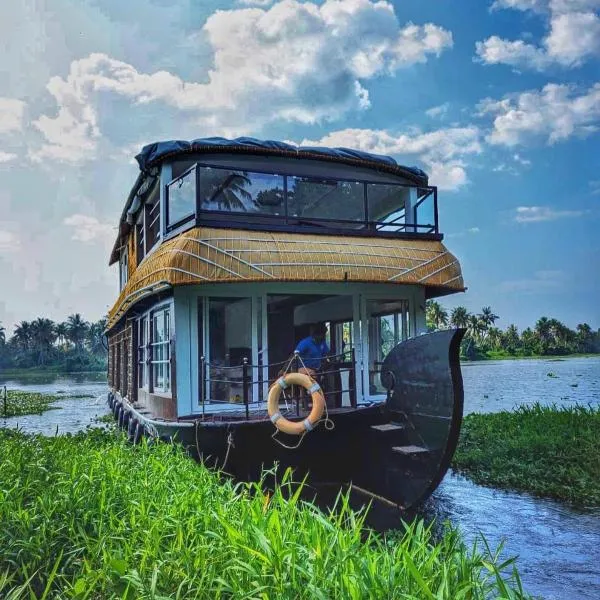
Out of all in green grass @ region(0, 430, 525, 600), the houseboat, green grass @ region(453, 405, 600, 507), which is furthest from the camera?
green grass @ region(453, 405, 600, 507)

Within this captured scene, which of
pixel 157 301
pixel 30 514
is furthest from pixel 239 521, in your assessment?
pixel 157 301

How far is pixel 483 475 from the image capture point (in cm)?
952

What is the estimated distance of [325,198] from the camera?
869cm

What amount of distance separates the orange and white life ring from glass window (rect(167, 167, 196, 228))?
2.31 metres

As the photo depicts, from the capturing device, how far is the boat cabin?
22.1 feet

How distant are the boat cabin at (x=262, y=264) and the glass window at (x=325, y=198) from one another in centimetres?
2

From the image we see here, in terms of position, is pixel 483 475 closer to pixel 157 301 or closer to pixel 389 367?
pixel 389 367

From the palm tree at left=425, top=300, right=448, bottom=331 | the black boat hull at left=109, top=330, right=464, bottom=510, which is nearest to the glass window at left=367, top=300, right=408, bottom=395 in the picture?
the black boat hull at left=109, top=330, right=464, bottom=510

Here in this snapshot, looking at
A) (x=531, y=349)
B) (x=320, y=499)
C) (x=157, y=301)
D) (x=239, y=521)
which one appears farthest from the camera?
(x=531, y=349)

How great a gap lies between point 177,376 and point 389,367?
7.87 feet

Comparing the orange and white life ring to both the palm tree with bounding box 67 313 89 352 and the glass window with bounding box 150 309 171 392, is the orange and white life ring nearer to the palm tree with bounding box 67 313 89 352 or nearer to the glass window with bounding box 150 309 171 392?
the glass window with bounding box 150 309 171 392

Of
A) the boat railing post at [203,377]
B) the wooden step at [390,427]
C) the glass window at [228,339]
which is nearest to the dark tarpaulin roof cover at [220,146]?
the glass window at [228,339]

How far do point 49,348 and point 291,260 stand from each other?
80465mm

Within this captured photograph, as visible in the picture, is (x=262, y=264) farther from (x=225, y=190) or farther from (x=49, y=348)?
(x=49, y=348)
